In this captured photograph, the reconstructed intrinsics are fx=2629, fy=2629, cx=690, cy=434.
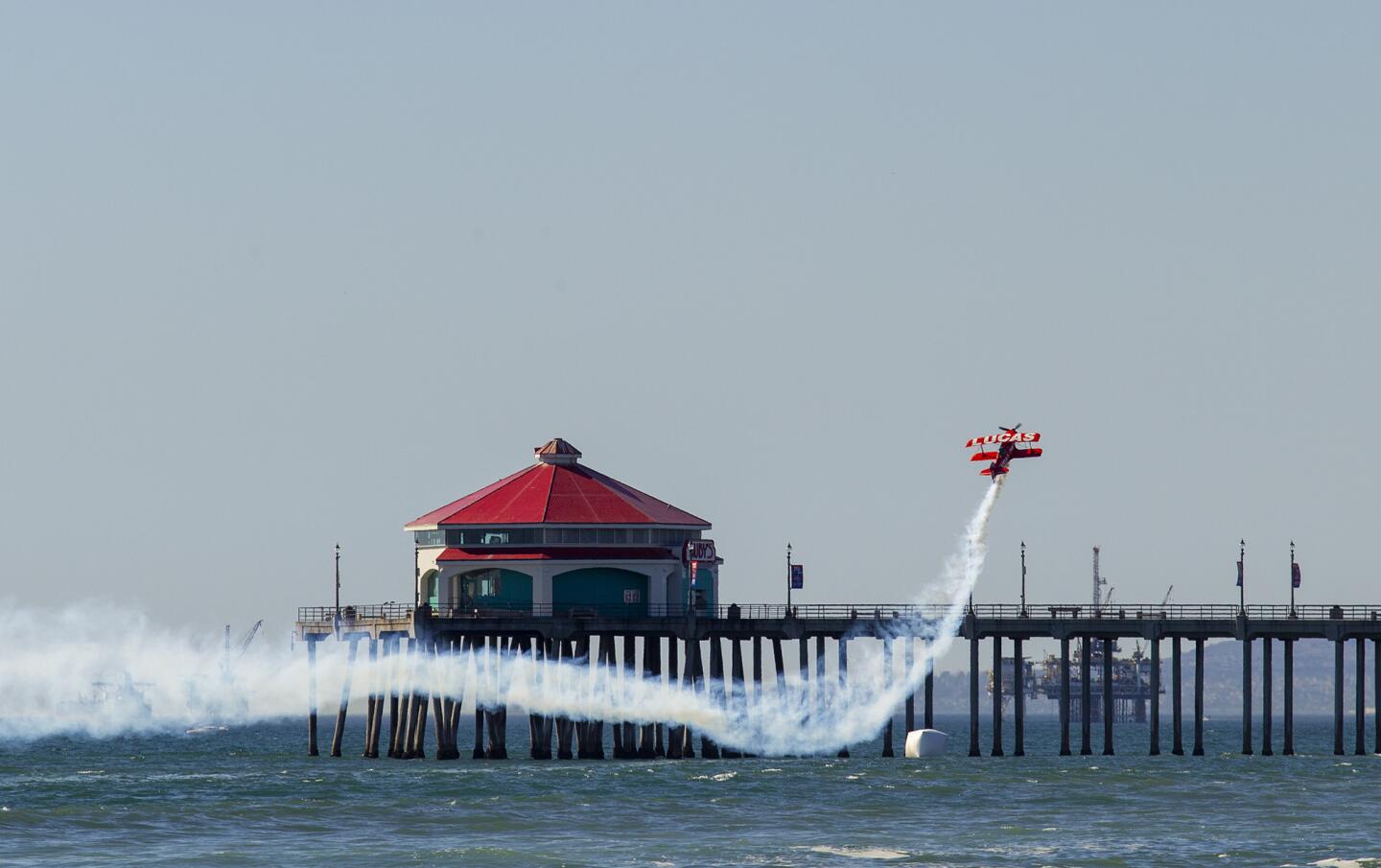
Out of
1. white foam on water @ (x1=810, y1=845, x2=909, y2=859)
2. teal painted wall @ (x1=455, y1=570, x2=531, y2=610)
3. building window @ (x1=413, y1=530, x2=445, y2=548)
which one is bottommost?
white foam on water @ (x1=810, y1=845, x2=909, y2=859)

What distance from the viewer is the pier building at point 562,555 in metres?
114

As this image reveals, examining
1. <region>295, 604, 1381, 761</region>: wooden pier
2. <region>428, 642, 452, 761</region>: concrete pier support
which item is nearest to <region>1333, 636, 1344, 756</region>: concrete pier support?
<region>295, 604, 1381, 761</region>: wooden pier

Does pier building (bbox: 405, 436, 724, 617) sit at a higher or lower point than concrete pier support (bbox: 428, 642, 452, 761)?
higher

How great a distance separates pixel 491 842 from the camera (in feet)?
262

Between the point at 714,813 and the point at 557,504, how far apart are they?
30.5 m

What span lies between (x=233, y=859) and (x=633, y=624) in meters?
38.6

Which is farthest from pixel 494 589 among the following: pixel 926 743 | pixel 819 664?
pixel 926 743

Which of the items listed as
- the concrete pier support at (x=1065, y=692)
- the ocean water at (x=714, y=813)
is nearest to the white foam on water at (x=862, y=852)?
the ocean water at (x=714, y=813)

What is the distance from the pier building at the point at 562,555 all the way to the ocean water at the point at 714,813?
279 inches

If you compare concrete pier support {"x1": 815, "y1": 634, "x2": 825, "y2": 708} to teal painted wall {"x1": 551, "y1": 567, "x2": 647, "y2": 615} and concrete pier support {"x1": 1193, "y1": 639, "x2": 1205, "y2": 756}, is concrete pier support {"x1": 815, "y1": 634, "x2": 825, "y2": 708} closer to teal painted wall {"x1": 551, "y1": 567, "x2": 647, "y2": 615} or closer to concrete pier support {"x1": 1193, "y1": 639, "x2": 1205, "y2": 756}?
teal painted wall {"x1": 551, "y1": 567, "x2": 647, "y2": 615}

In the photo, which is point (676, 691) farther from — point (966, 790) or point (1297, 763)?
point (1297, 763)

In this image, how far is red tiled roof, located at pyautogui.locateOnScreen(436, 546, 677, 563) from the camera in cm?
11362

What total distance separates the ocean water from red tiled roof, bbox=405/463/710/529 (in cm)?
1060

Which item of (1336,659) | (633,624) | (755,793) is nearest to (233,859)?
(755,793)
